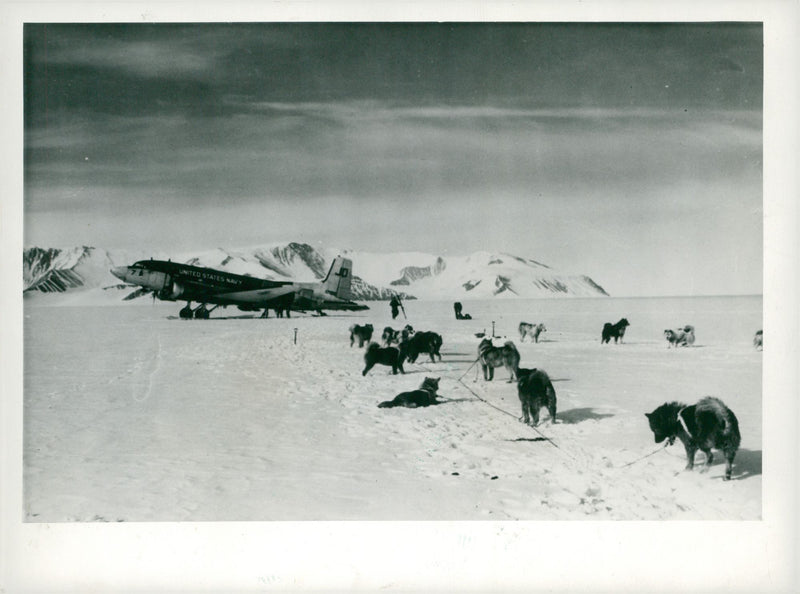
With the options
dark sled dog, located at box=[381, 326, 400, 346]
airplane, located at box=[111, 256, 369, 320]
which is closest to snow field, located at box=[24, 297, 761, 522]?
dark sled dog, located at box=[381, 326, 400, 346]

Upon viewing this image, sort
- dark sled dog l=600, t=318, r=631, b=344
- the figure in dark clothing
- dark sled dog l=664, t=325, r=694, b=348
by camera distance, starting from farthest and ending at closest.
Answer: the figure in dark clothing
dark sled dog l=600, t=318, r=631, b=344
dark sled dog l=664, t=325, r=694, b=348

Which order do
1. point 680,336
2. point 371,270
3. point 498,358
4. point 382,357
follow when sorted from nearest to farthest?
point 498,358 < point 680,336 < point 382,357 < point 371,270

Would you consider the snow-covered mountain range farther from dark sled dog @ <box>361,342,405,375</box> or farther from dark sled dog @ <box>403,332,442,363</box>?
dark sled dog @ <box>361,342,405,375</box>

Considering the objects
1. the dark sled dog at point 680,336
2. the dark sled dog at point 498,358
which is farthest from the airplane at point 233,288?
the dark sled dog at point 680,336

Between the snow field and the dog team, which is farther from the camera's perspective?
the snow field

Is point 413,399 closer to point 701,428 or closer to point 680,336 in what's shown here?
point 701,428

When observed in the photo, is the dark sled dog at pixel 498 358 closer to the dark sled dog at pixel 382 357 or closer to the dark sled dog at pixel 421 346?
the dark sled dog at pixel 421 346

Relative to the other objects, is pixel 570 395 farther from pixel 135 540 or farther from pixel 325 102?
pixel 135 540

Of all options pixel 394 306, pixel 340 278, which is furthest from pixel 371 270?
pixel 394 306
